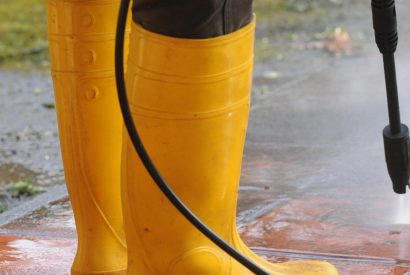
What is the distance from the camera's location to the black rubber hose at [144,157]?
1.65 meters

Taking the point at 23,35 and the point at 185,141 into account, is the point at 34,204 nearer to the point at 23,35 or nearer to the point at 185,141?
the point at 185,141

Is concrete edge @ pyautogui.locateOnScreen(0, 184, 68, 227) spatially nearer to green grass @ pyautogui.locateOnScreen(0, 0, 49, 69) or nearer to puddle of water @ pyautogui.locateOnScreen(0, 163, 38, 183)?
puddle of water @ pyautogui.locateOnScreen(0, 163, 38, 183)

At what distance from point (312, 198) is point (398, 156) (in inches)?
41.6

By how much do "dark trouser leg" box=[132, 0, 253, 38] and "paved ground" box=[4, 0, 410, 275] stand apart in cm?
91

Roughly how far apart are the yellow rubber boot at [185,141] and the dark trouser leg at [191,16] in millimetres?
15

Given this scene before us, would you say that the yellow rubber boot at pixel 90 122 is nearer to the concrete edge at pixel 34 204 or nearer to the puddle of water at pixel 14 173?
the concrete edge at pixel 34 204

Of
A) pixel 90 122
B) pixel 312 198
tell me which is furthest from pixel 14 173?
pixel 90 122

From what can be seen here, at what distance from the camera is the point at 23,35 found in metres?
6.96

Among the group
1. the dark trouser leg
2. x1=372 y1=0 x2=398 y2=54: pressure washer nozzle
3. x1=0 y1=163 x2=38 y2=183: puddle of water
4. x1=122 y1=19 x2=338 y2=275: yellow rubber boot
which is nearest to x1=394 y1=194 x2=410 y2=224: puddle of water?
x1=372 y1=0 x2=398 y2=54: pressure washer nozzle

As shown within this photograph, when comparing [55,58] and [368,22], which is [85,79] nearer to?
[55,58]

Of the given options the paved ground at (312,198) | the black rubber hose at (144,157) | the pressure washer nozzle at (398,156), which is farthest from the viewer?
the paved ground at (312,198)

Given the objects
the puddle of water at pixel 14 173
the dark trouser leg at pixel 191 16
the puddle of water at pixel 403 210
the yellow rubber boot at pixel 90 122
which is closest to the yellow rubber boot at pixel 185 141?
the dark trouser leg at pixel 191 16

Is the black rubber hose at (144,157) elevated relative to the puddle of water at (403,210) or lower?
elevated

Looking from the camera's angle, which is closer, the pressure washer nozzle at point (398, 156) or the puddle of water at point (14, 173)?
the pressure washer nozzle at point (398, 156)
